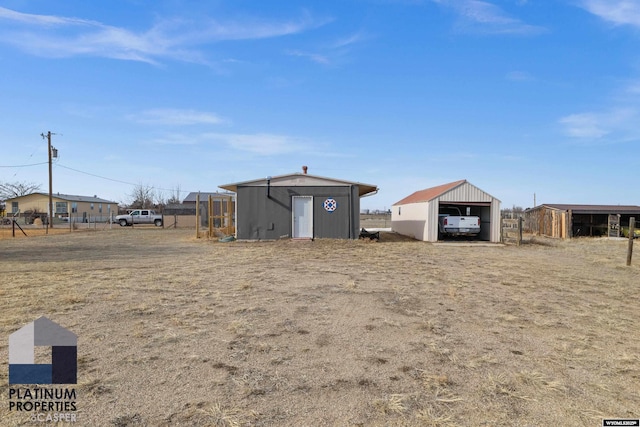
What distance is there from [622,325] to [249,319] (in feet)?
17.2

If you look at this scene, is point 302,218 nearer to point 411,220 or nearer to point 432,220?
point 432,220

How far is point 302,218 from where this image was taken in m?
17.7

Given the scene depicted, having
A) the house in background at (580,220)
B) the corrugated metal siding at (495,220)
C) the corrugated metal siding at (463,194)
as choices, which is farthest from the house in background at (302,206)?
the house in background at (580,220)

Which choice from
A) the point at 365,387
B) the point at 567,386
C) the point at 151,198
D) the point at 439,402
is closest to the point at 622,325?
the point at 567,386

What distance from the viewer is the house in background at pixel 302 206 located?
57.9 feet

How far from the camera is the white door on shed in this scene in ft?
58.0

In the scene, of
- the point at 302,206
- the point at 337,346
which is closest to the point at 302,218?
the point at 302,206

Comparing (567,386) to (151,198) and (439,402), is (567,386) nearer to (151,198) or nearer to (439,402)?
(439,402)

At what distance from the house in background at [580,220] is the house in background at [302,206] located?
15.7m

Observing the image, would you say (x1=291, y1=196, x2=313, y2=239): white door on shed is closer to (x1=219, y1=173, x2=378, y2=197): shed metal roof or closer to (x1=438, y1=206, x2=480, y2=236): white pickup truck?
(x1=219, y1=173, x2=378, y2=197): shed metal roof

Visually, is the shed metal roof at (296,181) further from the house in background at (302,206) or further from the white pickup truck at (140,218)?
the white pickup truck at (140,218)

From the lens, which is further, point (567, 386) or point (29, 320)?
point (29, 320)

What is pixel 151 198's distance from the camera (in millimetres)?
67812

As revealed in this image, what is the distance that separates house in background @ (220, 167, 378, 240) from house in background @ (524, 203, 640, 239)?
15711mm
